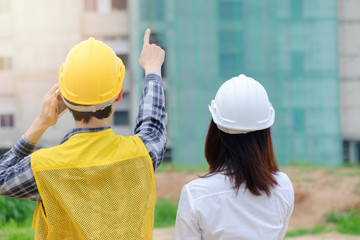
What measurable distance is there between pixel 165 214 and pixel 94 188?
650 centimetres

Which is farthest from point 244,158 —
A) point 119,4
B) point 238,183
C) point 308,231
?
point 119,4

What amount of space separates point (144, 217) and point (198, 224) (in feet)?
0.73

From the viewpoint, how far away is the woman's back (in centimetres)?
188

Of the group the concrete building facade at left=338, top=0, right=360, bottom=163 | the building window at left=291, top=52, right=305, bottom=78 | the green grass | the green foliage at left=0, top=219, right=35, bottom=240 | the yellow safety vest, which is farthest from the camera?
the concrete building facade at left=338, top=0, right=360, bottom=163

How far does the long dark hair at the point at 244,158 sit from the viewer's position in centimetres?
193

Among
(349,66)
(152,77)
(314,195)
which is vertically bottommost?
(314,195)

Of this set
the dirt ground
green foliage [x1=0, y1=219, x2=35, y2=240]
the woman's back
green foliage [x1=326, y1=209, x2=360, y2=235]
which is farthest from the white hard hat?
green foliage [x1=326, y1=209, x2=360, y2=235]

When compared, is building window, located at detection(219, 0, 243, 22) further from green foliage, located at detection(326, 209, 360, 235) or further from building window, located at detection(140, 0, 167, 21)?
green foliage, located at detection(326, 209, 360, 235)

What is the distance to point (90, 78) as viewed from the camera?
5.80 feet

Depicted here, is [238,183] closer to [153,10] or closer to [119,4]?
[153,10]

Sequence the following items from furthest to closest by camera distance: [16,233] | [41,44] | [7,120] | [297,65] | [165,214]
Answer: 1. [7,120]
2. [41,44]
3. [297,65]
4. [165,214]
5. [16,233]

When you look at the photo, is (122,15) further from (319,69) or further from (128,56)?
(319,69)

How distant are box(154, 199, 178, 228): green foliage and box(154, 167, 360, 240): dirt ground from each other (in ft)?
1.15

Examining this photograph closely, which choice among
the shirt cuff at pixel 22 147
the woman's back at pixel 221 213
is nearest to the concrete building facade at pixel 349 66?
the woman's back at pixel 221 213
